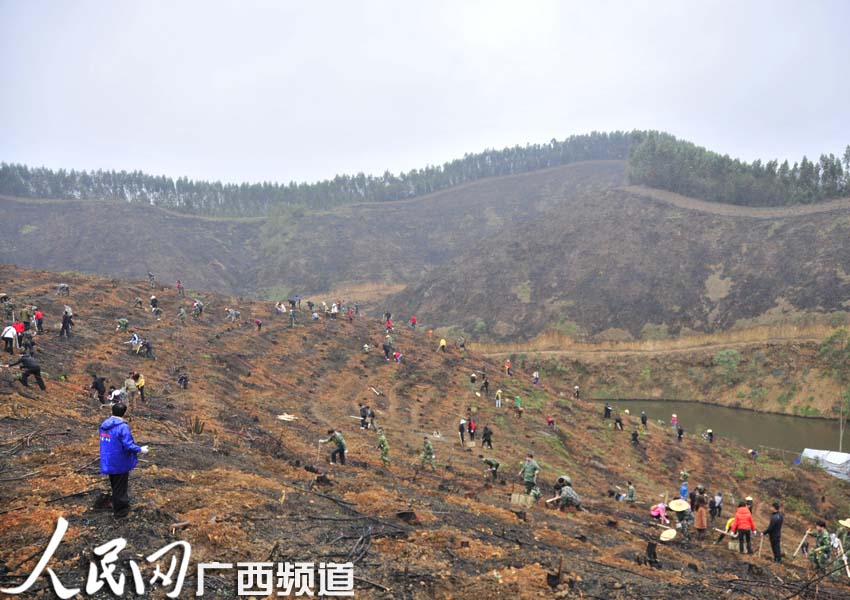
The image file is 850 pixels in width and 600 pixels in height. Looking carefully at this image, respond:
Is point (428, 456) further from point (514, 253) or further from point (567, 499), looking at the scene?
point (514, 253)

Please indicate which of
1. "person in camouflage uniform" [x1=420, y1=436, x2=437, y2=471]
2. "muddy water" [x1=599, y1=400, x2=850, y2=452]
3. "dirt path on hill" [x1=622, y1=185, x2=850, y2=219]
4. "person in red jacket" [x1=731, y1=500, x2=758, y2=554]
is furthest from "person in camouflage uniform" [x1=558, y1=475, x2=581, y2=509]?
"dirt path on hill" [x1=622, y1=185, x2=850, y2=219]

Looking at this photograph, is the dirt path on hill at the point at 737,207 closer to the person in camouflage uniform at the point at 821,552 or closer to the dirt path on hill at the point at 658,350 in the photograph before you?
the dirt path on hill at the point at 658,350

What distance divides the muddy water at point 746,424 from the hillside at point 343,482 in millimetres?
7772

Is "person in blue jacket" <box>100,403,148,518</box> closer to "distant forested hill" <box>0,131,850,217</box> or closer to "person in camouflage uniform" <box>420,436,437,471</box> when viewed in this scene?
"person in camouflage uniform" <box>420,436,437,471</box>

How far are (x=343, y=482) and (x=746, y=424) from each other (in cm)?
4435

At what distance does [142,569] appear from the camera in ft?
25.9

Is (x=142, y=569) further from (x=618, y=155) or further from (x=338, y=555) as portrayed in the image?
(x=618, y=155)

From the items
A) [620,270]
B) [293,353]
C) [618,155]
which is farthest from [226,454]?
[618,155]

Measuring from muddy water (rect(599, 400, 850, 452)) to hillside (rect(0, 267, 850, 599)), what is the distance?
7772mm

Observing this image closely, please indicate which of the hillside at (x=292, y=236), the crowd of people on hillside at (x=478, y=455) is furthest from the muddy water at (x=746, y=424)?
the hillside at (x=292, y=236)

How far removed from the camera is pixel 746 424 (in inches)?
1866

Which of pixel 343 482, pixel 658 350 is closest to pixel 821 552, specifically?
pixel 343 482

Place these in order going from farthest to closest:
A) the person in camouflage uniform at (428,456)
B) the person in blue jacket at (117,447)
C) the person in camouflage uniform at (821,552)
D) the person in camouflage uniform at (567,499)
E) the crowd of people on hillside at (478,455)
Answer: the person in camouflage uniform at (428,456) → the person in camouflage uniform at (567,499) → the person in camouflage uniform at (821,552) → the crowd of people on hillside at (478,455) → the person in blue jacket at (117,447)

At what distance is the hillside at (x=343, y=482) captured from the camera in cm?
939
